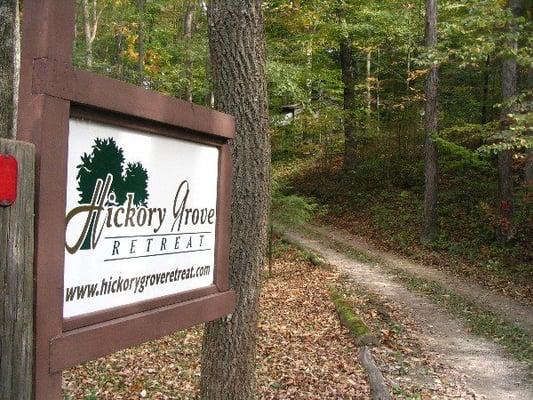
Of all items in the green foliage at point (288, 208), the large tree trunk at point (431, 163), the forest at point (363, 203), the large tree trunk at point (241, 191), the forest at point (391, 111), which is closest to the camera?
the large tree trunk at point (241, 191)

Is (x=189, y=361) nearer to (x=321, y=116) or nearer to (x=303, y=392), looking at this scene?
(x=303, y=392)

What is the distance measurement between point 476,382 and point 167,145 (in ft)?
19.7

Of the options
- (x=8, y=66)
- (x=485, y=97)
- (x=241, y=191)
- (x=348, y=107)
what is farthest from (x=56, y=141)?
(x=348, y=107)

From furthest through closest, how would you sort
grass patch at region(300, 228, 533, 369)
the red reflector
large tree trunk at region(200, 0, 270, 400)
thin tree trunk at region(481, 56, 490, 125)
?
thin tree trunk at region(481, 56, 490, 125) → grass patch at region(300, 228, 533, 369) → large tree trunk at region(200, 0, 270, 400) → the red reflector

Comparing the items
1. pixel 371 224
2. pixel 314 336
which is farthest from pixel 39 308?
pixel 371 224

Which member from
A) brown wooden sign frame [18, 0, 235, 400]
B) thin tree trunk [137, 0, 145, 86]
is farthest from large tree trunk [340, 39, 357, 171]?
brown wooden sign frame [18, 0, 235, 400]

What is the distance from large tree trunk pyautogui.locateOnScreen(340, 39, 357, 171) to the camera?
73.1 feet

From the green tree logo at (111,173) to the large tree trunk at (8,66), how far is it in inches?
213

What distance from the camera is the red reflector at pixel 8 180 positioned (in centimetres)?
163

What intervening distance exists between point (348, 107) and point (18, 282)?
70.8 ft

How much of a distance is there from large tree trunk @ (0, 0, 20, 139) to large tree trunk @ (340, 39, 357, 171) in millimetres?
15987

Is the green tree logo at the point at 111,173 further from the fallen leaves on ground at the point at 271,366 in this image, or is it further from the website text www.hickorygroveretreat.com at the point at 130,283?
the fallen leaves on ground at the point at 271,366

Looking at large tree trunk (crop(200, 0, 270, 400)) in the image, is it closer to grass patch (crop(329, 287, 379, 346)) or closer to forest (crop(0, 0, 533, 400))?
forest (crop(0, 0, 533, 400))

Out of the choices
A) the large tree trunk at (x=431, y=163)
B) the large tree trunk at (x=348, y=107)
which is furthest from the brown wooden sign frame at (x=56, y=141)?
the large tree trunk at (x=348, y=107)
